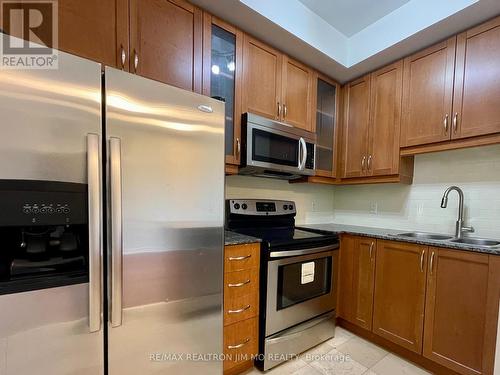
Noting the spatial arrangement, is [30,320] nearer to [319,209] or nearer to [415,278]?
[415,278]

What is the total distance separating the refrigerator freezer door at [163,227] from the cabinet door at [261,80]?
2.23 ft

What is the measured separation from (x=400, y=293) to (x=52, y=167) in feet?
7.39

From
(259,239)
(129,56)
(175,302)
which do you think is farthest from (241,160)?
(175,302)

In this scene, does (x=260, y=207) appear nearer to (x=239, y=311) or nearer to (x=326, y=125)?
(x=239, y=311)

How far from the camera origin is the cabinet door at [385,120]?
2139 mm

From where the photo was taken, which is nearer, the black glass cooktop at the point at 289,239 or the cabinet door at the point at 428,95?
the black glass cooktop at the point at 289,239

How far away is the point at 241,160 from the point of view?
185 centimetres

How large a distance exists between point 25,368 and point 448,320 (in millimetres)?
2227

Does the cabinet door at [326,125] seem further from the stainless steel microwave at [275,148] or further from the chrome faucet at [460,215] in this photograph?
the chrome faucet at [460,215]

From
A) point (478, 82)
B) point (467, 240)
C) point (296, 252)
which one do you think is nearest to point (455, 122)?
point (478, 82)

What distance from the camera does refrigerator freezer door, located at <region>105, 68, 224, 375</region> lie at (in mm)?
982

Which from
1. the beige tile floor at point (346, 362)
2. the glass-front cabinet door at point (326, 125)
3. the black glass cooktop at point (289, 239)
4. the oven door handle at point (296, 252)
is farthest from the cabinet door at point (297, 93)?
the beige tile floor at point (346, 362)

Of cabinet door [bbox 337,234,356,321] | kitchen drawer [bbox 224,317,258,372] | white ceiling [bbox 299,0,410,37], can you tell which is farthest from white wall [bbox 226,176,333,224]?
white ceiling [bbox 299,0,410,37]

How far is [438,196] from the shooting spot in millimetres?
2133
